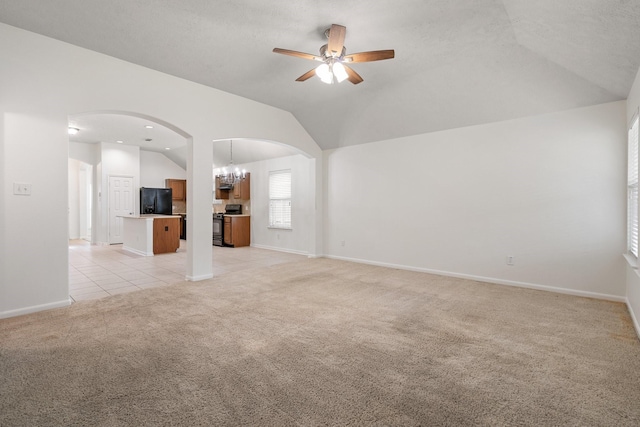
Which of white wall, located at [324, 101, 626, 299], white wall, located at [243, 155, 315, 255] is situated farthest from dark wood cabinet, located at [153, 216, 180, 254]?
white wall, located at [324, 101, 626, 299]

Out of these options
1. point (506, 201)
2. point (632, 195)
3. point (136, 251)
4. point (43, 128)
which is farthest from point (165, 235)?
point (632, 195)

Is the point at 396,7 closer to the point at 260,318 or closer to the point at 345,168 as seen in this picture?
the point at 260,318

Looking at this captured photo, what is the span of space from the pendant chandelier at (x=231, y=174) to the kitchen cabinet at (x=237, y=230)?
112 centimetres

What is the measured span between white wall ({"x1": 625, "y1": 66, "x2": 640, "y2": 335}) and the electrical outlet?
6.21 metres

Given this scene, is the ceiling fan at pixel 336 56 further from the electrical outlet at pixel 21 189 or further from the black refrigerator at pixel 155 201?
the black refrigerator at pixel 155 201

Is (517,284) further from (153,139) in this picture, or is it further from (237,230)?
(153,139)

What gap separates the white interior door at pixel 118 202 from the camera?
9.23 meters

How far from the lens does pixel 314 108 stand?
227 inches

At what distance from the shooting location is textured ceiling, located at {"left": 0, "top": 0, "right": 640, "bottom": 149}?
2.93 m

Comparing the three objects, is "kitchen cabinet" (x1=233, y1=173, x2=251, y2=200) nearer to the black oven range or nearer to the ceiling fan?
the black oven range

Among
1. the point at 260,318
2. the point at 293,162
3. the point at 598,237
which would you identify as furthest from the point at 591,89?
the point at 293,162

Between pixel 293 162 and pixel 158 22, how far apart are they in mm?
4817

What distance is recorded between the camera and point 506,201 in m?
4.61

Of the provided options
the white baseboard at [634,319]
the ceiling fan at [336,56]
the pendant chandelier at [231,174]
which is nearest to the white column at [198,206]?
the ceiling fan at [336,56]
